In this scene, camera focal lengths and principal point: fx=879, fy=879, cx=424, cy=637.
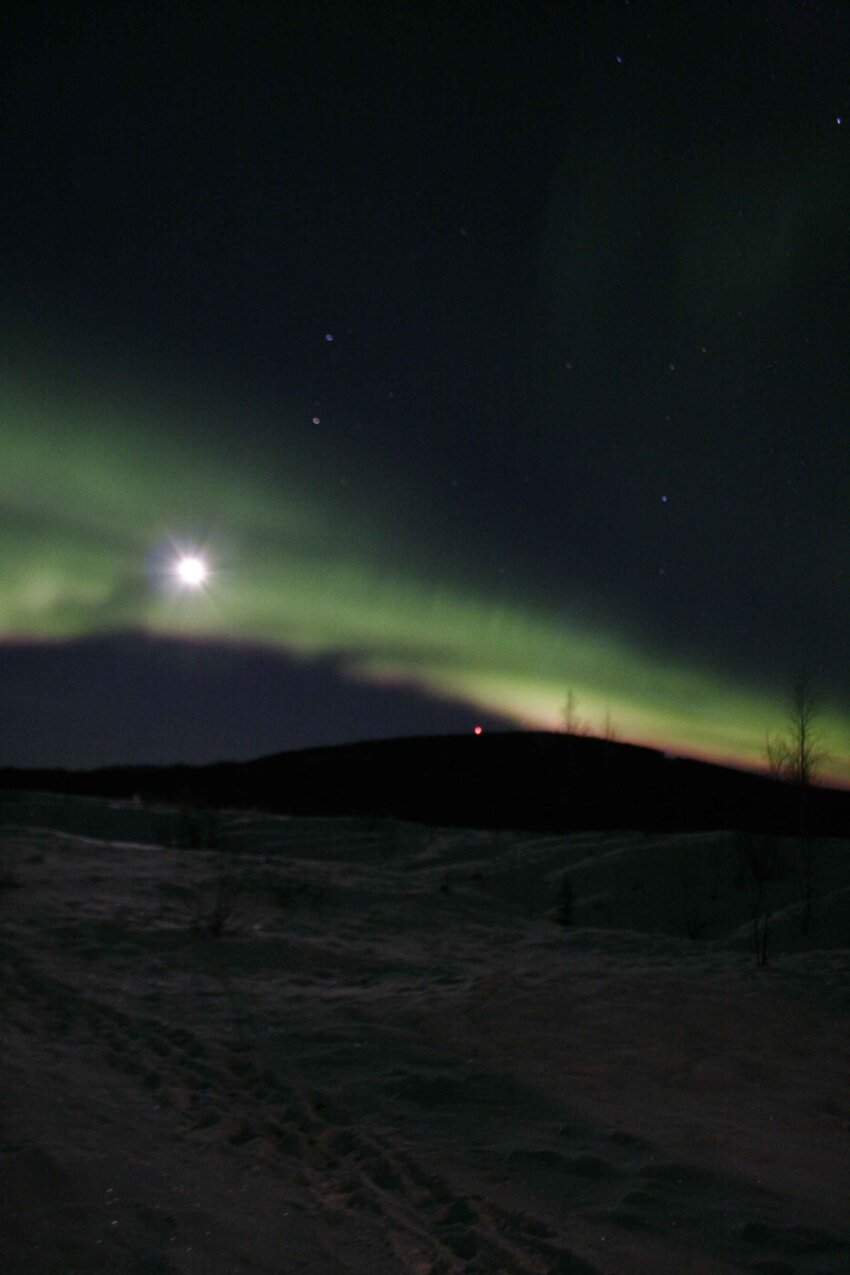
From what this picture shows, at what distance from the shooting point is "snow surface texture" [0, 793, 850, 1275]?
3725 millimetres

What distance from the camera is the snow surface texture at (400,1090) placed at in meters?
3.72

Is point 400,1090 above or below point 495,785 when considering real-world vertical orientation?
below

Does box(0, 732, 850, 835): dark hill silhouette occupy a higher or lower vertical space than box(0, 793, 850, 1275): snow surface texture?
higher

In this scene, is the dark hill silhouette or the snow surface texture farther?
the dark hill silhouette

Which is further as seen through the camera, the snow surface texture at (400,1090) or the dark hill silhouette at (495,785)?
the dark hill silhouette at (495,785)

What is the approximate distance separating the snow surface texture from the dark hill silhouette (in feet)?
95.2

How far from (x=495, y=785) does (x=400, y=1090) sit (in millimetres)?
46722

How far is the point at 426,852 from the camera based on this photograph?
2180 centimetres

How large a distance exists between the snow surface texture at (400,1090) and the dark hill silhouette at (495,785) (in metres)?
29.0

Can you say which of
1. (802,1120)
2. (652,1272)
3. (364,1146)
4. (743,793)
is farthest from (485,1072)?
(743,793)

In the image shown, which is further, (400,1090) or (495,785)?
(495,785)

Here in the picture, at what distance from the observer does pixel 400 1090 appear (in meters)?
5.71

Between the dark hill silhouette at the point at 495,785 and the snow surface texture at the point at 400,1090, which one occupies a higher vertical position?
the dark hill silhouette at the point at 495,785

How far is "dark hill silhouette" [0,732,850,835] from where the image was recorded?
44.0 m
